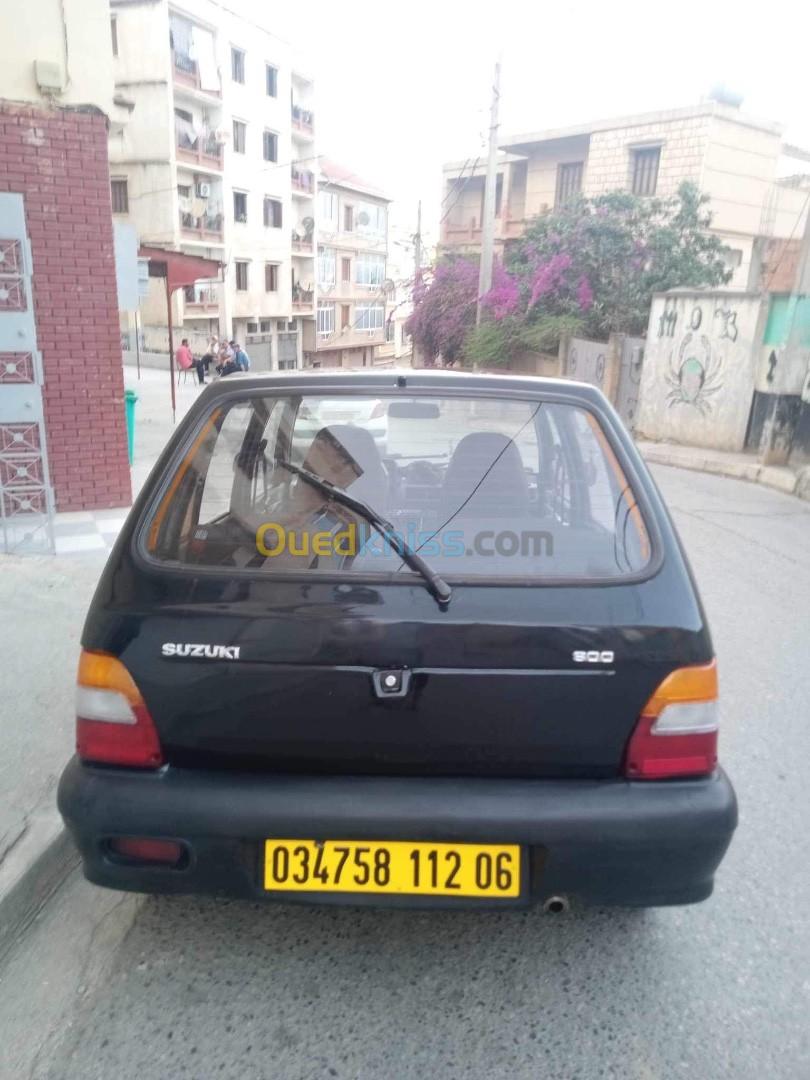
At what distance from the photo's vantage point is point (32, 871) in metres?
2.54

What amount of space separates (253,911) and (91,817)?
2.41 feet

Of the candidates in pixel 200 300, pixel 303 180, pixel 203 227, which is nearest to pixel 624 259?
pixel 200 300

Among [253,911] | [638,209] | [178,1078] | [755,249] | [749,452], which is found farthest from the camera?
[755,249]

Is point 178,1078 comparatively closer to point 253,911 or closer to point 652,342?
point 253,911

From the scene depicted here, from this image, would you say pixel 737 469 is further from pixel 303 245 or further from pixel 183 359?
pixel 303 245

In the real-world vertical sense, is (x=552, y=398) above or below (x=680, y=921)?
above

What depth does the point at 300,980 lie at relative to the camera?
2.22 m

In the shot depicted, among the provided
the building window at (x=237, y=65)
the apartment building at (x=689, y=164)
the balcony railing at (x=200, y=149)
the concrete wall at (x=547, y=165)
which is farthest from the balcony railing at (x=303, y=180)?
the concrete wall at (x=547, y=165)

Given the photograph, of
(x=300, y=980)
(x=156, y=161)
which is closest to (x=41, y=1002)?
(x=300, y=980)

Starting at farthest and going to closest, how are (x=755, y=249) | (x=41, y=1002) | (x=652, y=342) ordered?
(x=755, y=249)
(x=652, y=342)
(x=41, y=1002)

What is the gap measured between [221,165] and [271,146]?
567 cm

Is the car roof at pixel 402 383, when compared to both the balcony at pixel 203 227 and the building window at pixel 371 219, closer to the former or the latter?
the balcony at pixel 203 227

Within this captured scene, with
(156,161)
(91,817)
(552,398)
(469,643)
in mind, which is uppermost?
(156,161)

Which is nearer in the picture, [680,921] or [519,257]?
[680,921]
